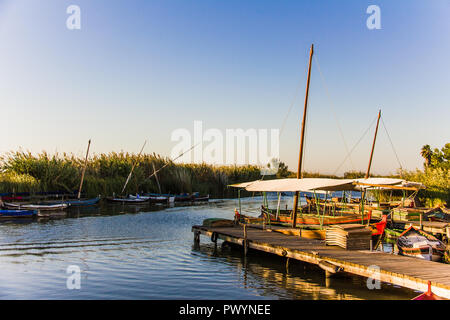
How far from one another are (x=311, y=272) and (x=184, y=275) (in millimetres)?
5472

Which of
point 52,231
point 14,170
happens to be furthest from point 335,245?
point 14,170

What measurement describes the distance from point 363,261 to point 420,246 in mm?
4887

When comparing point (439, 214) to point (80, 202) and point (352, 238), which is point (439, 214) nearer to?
point (352, 238)

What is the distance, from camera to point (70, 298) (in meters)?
12.6

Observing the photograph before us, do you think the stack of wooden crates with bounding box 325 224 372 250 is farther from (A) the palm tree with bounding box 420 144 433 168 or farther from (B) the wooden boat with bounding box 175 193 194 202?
(A) the palm tree with bounding box 420 144 433 168

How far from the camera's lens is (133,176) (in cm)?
5644

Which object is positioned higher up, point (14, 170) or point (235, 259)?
point (14, 170)

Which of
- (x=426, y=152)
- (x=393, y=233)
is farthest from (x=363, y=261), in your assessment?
(x=426, y=152)

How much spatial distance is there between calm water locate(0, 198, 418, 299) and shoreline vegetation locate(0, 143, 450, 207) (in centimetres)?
2023

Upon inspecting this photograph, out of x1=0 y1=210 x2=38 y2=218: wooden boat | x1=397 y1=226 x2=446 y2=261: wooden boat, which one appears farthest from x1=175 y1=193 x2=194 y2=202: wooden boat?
x1=397 y1=226 x2=446 y2=261: wooden boat

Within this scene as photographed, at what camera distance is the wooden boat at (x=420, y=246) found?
17281 millimetres

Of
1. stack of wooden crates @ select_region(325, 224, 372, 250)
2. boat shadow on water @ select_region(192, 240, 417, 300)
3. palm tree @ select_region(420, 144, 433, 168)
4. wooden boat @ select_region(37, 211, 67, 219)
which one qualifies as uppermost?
palm tree @ select_region(420, 144, 433, 168)

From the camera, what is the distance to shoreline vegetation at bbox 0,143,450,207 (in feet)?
137
